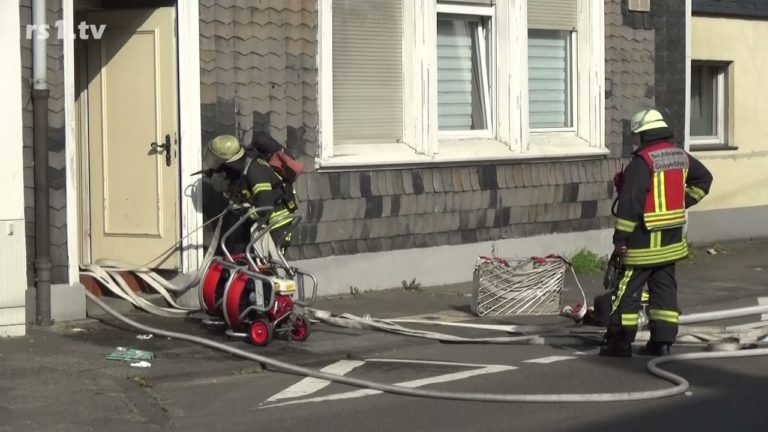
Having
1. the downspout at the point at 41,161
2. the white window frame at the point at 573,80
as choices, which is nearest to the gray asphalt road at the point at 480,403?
the downspout at the point at 41,161

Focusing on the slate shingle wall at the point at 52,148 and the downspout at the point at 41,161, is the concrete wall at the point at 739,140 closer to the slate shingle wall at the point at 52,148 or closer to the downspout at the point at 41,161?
the slate shingle wall at the point at 52,148

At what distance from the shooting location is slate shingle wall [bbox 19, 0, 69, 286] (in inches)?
395

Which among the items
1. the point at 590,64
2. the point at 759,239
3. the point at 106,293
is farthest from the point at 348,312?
the point at 759,239

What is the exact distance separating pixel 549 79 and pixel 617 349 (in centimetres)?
604

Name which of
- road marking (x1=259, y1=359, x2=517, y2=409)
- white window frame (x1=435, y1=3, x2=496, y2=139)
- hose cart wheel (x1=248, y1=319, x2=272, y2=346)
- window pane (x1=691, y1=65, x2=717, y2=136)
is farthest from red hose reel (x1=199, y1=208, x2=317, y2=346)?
window pane (x1=691, y1=65, x2=717, y2=136)

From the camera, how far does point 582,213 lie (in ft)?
48.5

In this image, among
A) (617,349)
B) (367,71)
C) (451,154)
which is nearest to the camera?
(617,349)

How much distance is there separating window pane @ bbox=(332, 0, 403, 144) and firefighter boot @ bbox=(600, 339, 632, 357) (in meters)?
4.14

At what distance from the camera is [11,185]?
32.1 feet

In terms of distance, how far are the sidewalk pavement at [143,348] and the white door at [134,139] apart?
0.85 metres

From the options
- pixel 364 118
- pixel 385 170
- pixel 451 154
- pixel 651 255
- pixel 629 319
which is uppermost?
pixel 364 118

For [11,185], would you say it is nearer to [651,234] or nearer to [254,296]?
[254,296]

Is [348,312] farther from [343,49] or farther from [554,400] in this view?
[554,400]

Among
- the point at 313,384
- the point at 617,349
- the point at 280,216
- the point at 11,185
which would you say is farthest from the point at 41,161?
the point at 617,349
